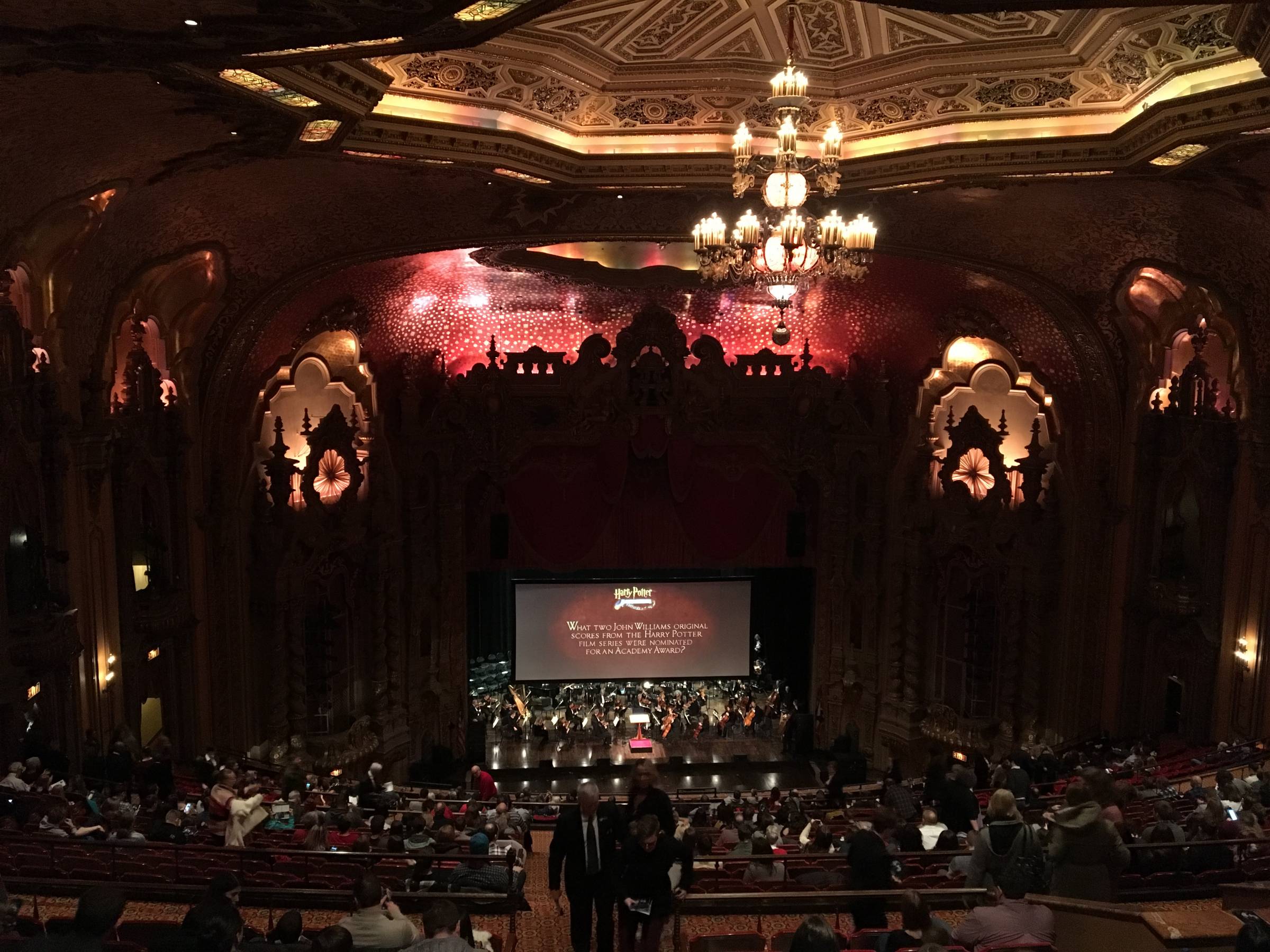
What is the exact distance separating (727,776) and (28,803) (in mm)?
11926

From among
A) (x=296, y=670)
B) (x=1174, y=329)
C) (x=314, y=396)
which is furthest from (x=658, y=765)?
(x=1174, y=329)

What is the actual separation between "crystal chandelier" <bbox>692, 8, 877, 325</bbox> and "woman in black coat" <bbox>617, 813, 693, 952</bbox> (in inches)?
198

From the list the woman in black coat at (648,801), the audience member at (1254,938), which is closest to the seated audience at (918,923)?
the audience member at (1254,938)

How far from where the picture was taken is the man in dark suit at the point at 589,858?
668cm

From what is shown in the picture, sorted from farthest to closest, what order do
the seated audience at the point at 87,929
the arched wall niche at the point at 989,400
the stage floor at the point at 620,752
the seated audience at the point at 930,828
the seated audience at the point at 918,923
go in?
the stage floor at the point at 620,752
the arched wall niche at the point at 989,400
the seated audience at the point at 930,828
the seated audience at the point at 918,923
the seated audience at the point at 87,929

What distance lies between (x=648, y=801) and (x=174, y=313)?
36.0 ft

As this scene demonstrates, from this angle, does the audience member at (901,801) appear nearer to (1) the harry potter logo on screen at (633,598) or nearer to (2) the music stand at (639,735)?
(2) the music stand at (639,735)

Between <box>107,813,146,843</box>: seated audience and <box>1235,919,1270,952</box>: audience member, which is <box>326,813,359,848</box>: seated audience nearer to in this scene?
<box>107,813,146,843</box>: seated audience

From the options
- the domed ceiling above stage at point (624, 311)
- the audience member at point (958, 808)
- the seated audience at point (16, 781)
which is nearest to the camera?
the audience member at point (958, 808)

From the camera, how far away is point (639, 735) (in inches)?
809

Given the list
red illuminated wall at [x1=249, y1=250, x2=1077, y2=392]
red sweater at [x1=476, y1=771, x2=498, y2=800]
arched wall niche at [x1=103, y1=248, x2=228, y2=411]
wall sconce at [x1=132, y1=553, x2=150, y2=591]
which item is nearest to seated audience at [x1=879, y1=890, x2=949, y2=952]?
red sweater at [x1=476, y1=771, x2=498, y2=800]

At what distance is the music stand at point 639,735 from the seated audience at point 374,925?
568 inches

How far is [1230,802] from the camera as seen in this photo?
36.1 feet

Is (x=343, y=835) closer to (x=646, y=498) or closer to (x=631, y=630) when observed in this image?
(x=646, y=498)
